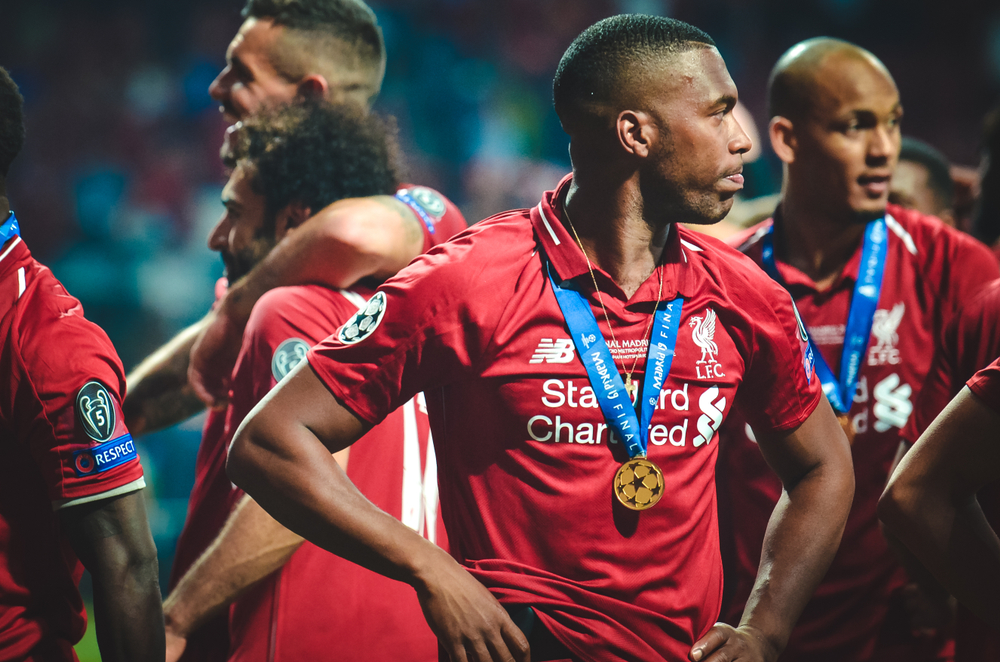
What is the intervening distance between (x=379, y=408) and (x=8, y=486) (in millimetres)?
747

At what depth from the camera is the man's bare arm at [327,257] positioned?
2.50m

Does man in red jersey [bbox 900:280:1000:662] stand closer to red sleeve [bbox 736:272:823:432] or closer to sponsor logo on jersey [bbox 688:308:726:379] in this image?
red sleeve [bbox 736:272:823:432]

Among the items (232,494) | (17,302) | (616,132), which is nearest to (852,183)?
(616,132)

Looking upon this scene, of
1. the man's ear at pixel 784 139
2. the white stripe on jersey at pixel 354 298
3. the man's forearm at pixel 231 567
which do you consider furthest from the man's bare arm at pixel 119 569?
the man's ear at pixel 784 139

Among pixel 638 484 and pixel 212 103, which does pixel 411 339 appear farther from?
pixel 212 103

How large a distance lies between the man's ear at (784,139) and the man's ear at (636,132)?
1430 millimetres

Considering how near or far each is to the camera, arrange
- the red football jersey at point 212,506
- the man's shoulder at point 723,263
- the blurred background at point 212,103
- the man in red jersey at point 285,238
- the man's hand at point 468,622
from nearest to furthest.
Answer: the man's hand at point 468,622 → the man's shoulder at point 723,263 → the man in red jersey at point 285,238 → the red football jersey at point 212,506 → the blurred background at point 212,103

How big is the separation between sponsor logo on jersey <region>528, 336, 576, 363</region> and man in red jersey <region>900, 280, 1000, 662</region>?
3.93 ft

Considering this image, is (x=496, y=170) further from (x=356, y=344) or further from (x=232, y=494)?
(x=356, y=344)

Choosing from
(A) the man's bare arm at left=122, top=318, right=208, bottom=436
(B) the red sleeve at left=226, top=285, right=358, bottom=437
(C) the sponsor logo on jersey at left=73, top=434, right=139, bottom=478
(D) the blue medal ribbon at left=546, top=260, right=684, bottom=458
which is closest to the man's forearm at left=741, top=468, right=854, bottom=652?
(D) the blue medal ribbon at left=546, top=260, right=684, bottom=458

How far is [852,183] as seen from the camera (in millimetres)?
3010

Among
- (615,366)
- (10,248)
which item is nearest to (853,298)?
(615,366)

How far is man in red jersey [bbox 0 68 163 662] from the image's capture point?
1.77 meters

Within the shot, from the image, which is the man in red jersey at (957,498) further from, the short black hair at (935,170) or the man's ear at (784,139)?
the short black hair at (935,170)
